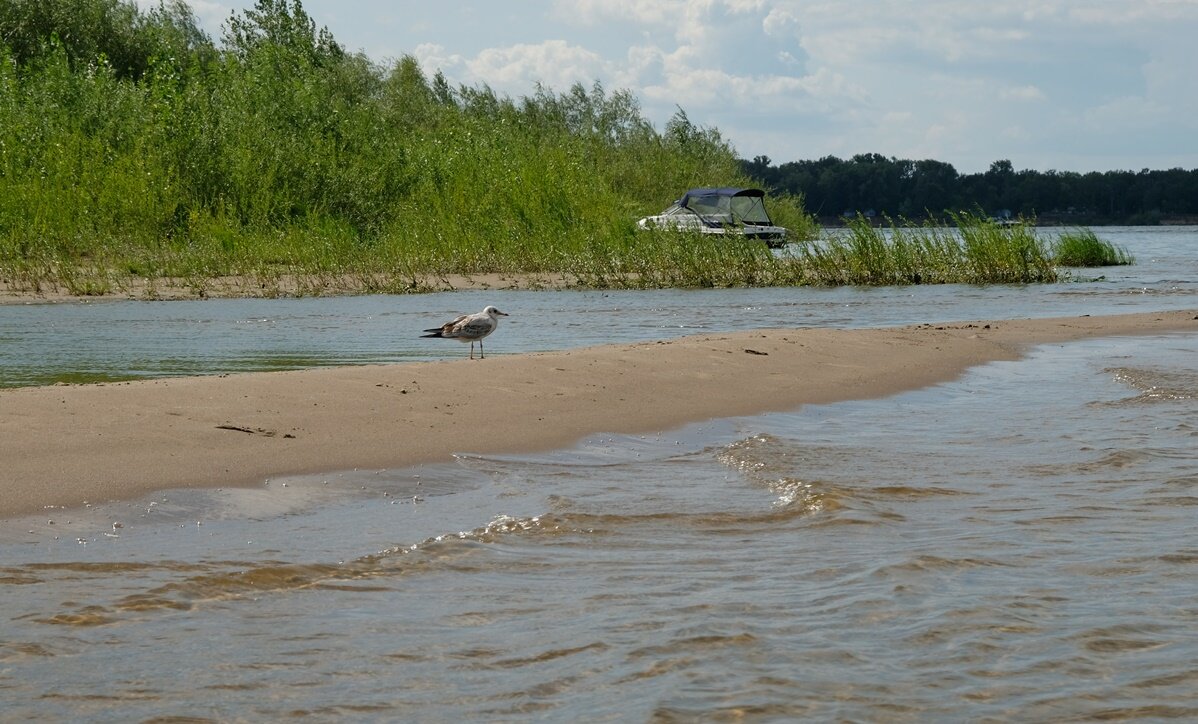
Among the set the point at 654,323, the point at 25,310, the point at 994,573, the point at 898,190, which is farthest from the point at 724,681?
the point at 898,190

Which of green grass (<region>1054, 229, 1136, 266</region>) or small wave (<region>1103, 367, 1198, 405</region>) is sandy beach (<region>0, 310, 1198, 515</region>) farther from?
green grass (<region>1054, 229, 1136, 266</region>)

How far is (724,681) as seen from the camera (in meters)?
4.32

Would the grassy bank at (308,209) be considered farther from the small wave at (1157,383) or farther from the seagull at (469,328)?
the small wave at (1157,383)

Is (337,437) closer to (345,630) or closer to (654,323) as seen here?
(345,630)

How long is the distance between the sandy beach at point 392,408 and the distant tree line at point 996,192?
306 feet

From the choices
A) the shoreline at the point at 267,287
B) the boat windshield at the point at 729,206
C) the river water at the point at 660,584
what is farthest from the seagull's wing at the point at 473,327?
the boat windshield at the point at 729,206

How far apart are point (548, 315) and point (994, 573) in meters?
14.8

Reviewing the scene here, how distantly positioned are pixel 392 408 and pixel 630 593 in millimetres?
4071

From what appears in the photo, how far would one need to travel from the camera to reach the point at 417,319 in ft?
62.5

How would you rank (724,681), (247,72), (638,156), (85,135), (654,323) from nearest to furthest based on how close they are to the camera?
(724,681), (654,323), (85,135), (247,72), (638,156)

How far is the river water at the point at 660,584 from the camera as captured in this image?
420cm

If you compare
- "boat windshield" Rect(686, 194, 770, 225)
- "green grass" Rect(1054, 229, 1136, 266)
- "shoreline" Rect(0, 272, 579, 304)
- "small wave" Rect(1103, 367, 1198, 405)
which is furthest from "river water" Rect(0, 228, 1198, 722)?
"boat windshield" Rect(686, 194, 770, 225)

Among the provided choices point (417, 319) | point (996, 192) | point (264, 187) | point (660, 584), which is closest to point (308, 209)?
point (264, 187)

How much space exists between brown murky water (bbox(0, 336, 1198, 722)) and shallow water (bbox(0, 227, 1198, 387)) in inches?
208
